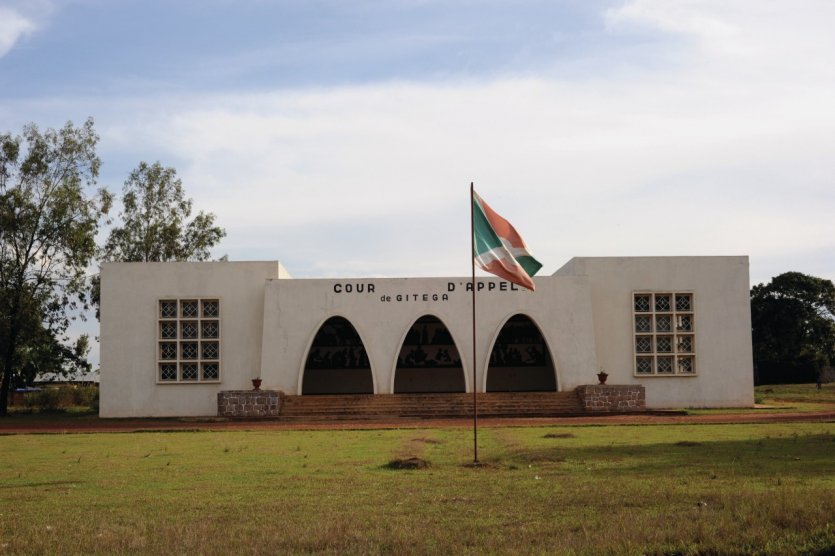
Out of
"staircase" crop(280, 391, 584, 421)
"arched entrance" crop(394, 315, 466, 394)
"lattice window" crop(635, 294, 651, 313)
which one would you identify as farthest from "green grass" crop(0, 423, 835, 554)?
"arched entrance" crop(394, 315, 466, 394)

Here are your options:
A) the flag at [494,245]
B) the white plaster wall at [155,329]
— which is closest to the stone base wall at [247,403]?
the white plaster wall at [155,329]

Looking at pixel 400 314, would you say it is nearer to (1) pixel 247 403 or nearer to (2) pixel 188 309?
(1) pixel 247 403

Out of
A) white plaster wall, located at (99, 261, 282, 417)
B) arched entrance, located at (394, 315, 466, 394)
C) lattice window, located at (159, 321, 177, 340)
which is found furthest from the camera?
arched entrance, located at (394, 315, 466, 394)

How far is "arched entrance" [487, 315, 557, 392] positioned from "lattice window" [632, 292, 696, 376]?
5.41 metres

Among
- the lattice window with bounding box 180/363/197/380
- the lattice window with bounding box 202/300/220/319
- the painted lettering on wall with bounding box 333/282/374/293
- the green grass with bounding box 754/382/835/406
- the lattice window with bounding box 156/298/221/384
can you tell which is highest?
the painted lettering on wall with bounding box 333/282/374/293

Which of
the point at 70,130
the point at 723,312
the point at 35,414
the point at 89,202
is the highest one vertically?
the point at 70,130

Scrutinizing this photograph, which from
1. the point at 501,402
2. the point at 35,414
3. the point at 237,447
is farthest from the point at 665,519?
the point at 35,414

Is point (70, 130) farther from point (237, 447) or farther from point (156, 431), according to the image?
point (237, 447)

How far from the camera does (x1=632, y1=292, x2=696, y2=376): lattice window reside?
30.2m

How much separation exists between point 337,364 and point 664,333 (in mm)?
11736

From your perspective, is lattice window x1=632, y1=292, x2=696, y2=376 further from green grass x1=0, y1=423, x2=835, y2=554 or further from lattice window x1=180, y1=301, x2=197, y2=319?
lattice window x1=180, y1=301, x2=197, y2=319

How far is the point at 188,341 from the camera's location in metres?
30.1

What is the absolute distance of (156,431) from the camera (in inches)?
933

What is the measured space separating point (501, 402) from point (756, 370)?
77.3ft
